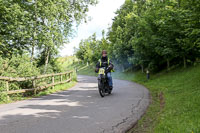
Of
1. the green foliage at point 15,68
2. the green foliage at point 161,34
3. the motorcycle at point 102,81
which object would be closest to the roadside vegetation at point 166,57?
the green foliage at point 161,34

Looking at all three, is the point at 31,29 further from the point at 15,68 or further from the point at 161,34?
the point at 161,34

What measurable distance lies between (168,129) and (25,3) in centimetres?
1445

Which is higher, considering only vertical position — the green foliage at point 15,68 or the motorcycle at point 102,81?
the green foliage at point 15,68

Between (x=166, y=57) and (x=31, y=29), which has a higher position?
(x=31, y=29)

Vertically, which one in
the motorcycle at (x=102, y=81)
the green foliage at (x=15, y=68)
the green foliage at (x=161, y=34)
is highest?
the green foliage at (x=161, y=34)

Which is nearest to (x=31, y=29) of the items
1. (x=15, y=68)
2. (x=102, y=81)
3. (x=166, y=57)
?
(x=15, y=68)

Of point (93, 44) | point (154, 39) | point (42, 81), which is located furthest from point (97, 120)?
point (93, 44)

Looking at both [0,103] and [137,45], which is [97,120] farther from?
[137,45]

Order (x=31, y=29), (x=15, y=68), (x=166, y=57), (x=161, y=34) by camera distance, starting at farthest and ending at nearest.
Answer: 1. (x=166, y=57)
2. (x=161, y=34)
3. (x=31, y=29)
4. (x=15, y=68)

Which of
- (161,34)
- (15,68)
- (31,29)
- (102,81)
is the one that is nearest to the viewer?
(102,81)

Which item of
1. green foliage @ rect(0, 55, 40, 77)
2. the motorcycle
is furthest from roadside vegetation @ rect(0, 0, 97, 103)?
the motorcycle

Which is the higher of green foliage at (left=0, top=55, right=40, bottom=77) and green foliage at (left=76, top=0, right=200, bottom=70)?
green foliage at (left=76, top=0, right=200, bottom=70)

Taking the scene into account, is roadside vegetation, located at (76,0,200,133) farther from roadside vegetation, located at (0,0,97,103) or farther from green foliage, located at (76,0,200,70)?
roadside vegetation, located at (0,0,97,103)

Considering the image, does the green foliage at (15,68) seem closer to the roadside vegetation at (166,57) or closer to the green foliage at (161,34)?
the roadside vegetation at (166,57)
